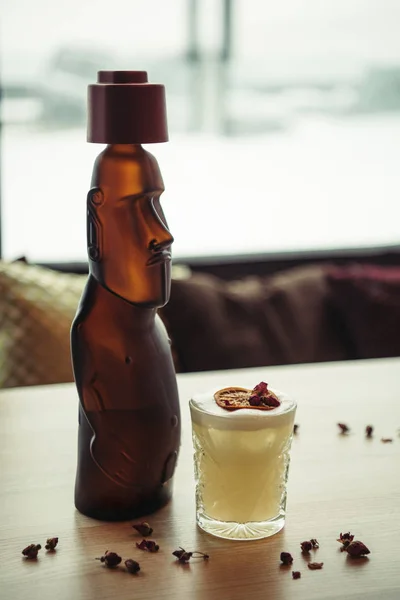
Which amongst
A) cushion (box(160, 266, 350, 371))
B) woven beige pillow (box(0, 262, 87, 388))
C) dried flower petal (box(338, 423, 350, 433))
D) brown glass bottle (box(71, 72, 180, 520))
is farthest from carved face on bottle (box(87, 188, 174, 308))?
cushion (box(160, 266, 350, 371))

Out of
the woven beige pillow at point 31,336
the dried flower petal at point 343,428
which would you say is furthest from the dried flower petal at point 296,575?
the woven beige pillow at point 31,336

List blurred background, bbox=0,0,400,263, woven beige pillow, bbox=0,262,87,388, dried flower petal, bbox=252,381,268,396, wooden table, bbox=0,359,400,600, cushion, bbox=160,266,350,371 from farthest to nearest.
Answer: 1. blurred background, bbox=0,0,400,263
2. cushion, bbox=160,266,350,371
3. woven beige pillow, bbox=0,262,87,388
4. dried flower petal, bbox=252,381,268,396
5. wooden table, bbox=0,359,400,600

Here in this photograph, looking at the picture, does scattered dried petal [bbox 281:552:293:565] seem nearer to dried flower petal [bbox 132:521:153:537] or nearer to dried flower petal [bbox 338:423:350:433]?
dried flower petal [bbox 132:521:153:537]

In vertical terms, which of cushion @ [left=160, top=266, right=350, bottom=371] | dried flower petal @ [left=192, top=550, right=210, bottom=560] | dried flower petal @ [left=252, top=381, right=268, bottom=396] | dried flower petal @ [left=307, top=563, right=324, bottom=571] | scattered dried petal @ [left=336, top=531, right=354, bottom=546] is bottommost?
cushion @ [left=160, top=266, right=350, bottom=371]

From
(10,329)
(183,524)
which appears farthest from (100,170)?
(10,329)

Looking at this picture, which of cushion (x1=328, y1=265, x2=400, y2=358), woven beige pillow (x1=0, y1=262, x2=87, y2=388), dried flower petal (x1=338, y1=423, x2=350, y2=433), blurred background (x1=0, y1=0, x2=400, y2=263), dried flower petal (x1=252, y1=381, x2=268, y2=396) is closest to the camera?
dried flower petal (x1=252, y1=381, x2=268, y2=396)

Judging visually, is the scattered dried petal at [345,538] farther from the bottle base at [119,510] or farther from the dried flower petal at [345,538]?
the bottle base at [119,510]

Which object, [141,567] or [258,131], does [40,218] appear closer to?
[258,131]
